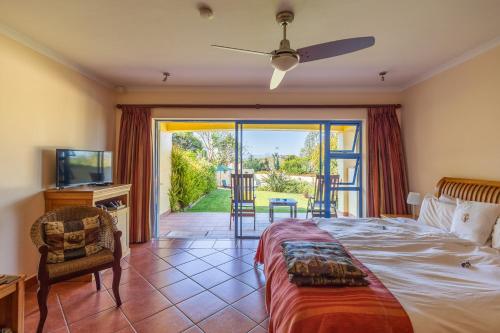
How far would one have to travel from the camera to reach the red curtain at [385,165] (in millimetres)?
3809

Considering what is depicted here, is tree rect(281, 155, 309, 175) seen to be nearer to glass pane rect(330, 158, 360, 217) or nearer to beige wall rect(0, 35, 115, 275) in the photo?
glass pane rect(330, 158, 360, 217)

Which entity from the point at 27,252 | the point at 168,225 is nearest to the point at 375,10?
the point at 27,252

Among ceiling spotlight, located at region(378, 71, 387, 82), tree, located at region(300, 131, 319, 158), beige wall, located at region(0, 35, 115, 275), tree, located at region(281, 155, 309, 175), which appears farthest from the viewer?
tree, located at region(281, 155, 309, 175)

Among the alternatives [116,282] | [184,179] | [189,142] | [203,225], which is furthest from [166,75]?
[189,142]

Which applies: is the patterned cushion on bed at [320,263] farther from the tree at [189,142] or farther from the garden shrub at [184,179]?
the tree at [189,142]

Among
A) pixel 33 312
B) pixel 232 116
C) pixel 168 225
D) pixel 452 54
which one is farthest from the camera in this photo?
pixel 168 225

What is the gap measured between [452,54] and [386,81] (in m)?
0.96

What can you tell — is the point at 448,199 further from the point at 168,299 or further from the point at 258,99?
the point at 168,299

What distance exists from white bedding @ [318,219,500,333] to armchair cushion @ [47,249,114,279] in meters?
2.17

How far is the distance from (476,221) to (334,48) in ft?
6.62

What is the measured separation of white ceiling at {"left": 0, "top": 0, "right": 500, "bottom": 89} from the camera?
1.93 meters

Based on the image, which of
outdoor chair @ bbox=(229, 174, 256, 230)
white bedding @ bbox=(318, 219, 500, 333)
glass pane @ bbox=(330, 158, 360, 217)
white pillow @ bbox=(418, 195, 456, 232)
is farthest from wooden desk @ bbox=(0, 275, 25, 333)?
glass pane @ bbox=(330, 158, 360, 217)

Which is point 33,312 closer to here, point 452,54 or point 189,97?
point 189,97

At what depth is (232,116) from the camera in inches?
156
